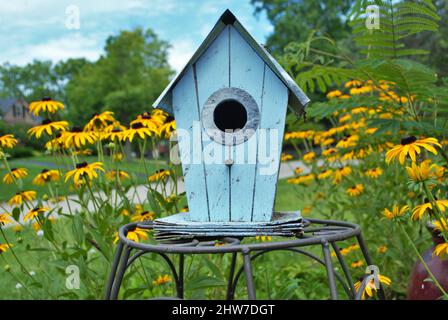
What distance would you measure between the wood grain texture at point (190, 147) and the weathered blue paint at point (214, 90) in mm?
22

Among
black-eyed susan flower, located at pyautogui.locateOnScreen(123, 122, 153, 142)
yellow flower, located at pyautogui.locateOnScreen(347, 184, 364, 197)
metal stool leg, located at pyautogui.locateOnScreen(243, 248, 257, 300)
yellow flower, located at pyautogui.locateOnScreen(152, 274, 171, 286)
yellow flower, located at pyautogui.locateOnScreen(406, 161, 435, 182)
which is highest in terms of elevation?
black-eyed susan flower, located at pyautogui.locateOnScreen(123, 122, 153, 142)

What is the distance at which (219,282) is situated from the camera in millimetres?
1774

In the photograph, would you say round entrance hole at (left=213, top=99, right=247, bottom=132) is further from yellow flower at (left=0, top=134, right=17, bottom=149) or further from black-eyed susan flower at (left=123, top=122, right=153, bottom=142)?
yellow flower at (left=0, top=134, right=17, bottom=149)

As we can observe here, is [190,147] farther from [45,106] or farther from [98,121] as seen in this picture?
[45,106]

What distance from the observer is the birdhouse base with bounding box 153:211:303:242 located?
62.2 inches

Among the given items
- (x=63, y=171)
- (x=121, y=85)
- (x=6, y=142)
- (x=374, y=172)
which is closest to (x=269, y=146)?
(x=6, y=142)

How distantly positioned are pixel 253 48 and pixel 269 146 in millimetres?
337

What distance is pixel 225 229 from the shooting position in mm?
1614

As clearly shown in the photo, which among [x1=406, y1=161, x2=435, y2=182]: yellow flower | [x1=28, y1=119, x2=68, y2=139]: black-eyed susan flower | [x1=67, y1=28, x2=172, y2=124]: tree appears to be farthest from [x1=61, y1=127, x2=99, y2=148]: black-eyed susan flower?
[x1=67, y1=28, x2=172, y2=124]: tree

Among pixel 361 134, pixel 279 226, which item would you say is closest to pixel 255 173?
pixel 279 226

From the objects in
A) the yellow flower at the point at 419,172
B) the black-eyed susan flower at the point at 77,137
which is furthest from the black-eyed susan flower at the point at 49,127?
the yellow flower at the point at 419,172

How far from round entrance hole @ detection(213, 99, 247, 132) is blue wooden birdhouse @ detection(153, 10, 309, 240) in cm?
3
